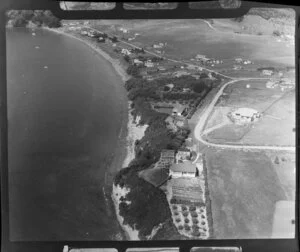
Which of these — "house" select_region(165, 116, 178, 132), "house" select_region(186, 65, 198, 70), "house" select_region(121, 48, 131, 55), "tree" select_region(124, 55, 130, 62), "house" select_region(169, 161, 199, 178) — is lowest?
"house" select_region(169, 161, 199, 178)

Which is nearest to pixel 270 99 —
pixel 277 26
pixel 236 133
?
pixel 236 133

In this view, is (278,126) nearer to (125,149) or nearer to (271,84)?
(271,84)

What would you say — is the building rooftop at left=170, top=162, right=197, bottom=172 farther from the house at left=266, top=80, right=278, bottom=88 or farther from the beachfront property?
the house at left=266, top=80, right=278, bottom=88

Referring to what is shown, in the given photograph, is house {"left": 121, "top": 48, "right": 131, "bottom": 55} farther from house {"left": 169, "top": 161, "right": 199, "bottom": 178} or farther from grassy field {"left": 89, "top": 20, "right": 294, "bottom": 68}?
house {"left": 169, "top": 161, "right": 199, "bottom": 178}

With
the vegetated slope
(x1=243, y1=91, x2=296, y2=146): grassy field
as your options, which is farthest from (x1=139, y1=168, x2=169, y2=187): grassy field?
the vegetated slope

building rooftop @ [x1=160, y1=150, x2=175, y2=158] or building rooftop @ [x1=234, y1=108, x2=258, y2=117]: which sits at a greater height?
building rooftop @ [x1=234, y1=108, x2=258, y2=117]

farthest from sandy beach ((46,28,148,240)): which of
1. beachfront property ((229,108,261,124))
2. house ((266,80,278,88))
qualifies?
house ((266,80,278,88))

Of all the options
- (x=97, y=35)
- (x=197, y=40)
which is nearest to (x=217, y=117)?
(x=197, y=40)
